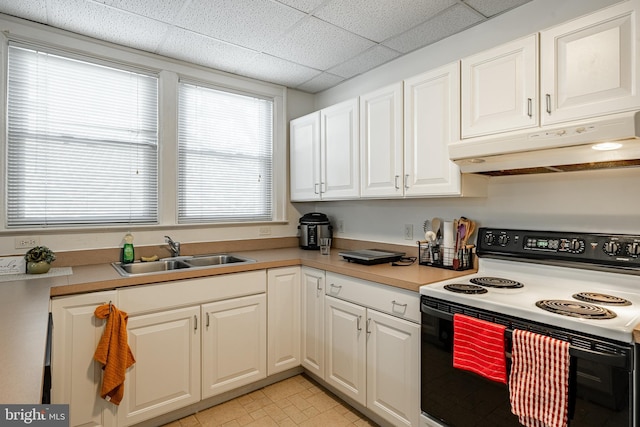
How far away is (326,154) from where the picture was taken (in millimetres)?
2826

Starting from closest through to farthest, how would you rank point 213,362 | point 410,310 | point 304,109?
point 410,310
point 213,362
point 304,109

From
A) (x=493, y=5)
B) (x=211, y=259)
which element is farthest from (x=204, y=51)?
(x=493, y=5)

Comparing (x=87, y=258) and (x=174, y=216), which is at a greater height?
(x=174, y=216)

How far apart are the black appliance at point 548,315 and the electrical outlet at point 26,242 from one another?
2.31 metres

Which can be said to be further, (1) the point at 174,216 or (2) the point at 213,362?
(1) the point at 174,216

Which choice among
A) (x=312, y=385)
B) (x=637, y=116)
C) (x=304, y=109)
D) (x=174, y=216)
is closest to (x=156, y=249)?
(x=174, y=216)

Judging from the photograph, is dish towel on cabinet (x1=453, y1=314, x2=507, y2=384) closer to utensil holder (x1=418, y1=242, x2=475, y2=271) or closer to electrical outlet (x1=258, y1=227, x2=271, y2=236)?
utensil holder (x1=418, y1=242, x2=475, y2=271)

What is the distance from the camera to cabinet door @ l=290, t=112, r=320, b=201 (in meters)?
2.94

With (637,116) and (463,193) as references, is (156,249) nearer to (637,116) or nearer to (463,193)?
(463,193)

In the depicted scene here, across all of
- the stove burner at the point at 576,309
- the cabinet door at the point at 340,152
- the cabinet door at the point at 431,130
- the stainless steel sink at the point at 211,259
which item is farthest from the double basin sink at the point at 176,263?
the stove burner at the point at 576,309

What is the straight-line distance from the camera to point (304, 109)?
345cm

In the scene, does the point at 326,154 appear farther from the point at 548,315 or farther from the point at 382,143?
the point at 548,315

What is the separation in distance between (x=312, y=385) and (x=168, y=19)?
2.58m

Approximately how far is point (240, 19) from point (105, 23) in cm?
83
